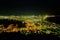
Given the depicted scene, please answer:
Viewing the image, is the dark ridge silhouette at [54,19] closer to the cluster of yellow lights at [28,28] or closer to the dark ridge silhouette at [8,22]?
the cluster of yellow lights at [28,28]

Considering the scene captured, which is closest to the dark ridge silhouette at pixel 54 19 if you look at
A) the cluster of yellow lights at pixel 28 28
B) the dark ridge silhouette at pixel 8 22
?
the cluster of yellow lights at pixel 28 28

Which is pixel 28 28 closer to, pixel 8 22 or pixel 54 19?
pixel 8 22

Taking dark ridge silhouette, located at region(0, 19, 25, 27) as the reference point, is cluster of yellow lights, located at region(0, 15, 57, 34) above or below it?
below

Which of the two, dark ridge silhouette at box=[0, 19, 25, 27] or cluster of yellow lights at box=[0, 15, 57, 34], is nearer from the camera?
cluster of yellow lights at box=[0, 15, 57, 34]

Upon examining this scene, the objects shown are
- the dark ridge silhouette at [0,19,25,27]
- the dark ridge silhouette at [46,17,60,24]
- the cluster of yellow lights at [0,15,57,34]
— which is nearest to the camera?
the cluster of yellow lights at [0,15,57,34]

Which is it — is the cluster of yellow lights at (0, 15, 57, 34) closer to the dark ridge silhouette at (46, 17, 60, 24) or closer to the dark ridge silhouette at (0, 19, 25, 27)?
the dark ridge silhouette at (0, 19, 25, 27)

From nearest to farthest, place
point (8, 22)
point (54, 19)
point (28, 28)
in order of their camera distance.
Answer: point (28, 28) < point (8, 22) < point (54, 19)

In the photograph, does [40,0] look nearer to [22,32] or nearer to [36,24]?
[36,24]

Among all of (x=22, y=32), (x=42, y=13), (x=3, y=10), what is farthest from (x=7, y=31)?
(x=42, y=13)

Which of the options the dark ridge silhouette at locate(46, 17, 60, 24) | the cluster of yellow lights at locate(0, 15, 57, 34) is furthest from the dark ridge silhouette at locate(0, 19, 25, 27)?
the dark ridge silhouette at locate(46, 17, 60, 24)

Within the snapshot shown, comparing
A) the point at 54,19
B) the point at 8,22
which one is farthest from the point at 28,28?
the point at 54,19

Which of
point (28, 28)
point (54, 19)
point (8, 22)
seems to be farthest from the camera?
point (54, 19)
